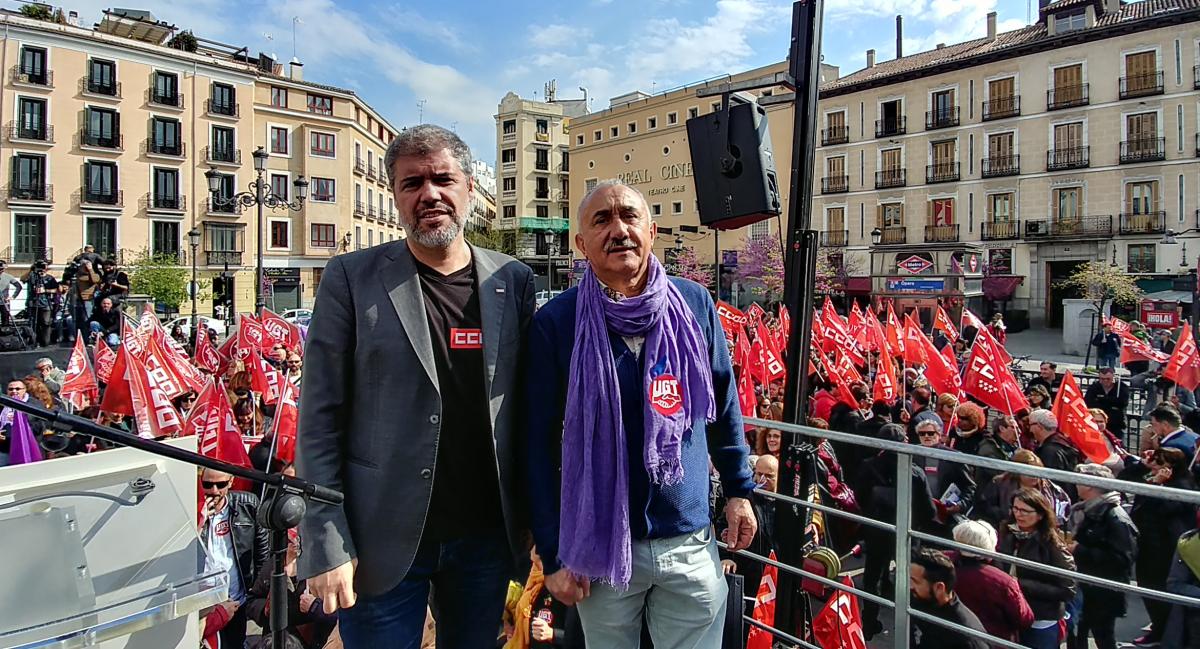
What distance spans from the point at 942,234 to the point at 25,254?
4629 cm

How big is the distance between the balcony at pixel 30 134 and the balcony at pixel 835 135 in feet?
135

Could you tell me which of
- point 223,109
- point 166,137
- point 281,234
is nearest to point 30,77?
point 166,137

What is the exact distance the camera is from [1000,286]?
3456cm

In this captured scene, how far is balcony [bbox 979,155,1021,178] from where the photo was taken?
34969 millimetres

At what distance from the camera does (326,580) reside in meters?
1.86

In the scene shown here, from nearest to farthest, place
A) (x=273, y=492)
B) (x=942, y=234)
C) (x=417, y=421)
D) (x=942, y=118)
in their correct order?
(x=273, y=492) → (x=417, y=421) → (x=942, y=234) → (x=942, y=118)

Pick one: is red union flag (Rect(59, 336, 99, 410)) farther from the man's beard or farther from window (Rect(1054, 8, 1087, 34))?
Result: window (Rect(1054, 8, 1087, 34))

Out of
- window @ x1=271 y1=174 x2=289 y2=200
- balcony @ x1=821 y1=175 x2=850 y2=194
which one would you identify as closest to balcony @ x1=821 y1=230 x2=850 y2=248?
balcony @ x1=821 y1=175 x2=850 y2=194

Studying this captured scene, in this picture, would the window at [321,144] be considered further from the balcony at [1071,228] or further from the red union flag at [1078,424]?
the red union flag at [1078,424]

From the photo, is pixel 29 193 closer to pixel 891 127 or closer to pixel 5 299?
pixel 5 299

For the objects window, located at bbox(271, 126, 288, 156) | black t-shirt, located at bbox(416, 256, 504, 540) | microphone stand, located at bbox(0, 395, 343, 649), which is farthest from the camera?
window, located at bbox(271, 126, 288, 156)

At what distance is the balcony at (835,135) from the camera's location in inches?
1597

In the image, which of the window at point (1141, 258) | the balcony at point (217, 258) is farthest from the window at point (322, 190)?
the window at point (1141, 258)

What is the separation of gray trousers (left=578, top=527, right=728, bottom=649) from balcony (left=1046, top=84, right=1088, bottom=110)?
1564 inches
